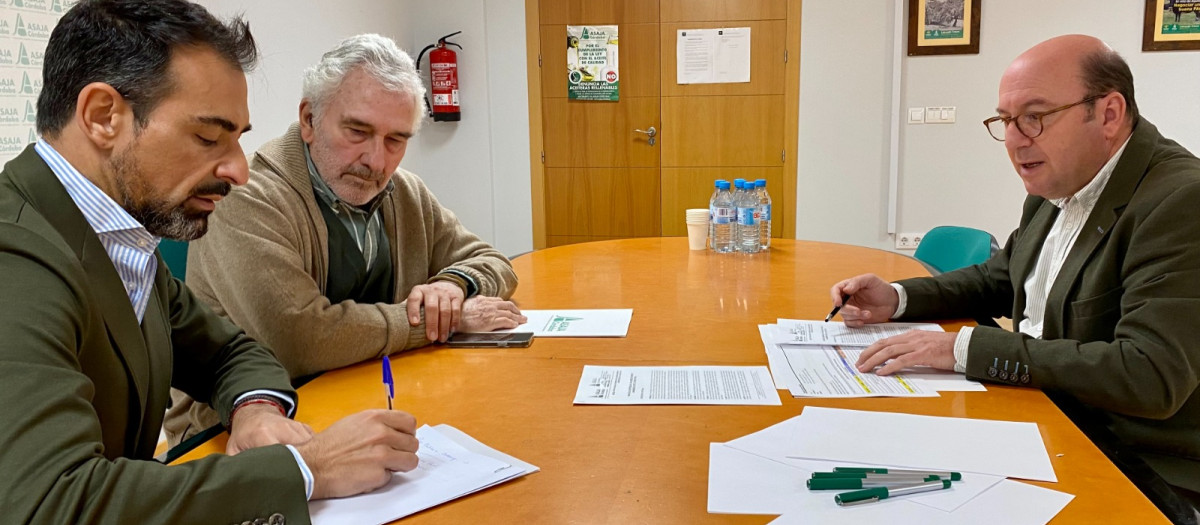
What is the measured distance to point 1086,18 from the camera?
485 cm

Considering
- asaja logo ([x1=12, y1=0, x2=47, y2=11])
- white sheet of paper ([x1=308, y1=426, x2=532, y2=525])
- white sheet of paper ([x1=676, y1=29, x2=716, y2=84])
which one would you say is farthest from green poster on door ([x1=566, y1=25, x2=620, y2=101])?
white sheet of paper ([x1=308, y1=426, x2=532, y2=525])

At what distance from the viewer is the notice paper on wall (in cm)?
529

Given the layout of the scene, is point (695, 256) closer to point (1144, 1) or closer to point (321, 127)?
point (321, 127)

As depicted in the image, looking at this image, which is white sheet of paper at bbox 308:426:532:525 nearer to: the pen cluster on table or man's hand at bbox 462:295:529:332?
the pen cluster on table

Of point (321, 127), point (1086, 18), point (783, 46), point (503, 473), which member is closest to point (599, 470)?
point (503, 473)

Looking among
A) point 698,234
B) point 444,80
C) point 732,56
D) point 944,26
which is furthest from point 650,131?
point 698,234

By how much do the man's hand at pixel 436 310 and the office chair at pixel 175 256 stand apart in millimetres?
623

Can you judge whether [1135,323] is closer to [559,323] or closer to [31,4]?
[559,323]

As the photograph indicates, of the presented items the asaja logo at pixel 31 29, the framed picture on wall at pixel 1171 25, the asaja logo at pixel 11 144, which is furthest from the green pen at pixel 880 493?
the framed picture on wall at pixel 1171 25

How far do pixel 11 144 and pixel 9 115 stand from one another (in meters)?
0.09

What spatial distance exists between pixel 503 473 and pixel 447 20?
490cm

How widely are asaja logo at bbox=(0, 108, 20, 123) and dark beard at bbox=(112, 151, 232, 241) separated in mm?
1899

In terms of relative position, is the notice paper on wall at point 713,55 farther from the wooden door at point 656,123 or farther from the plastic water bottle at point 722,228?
the plastic water bottle at point 722,228

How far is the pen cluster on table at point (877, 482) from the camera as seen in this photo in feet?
3.33
